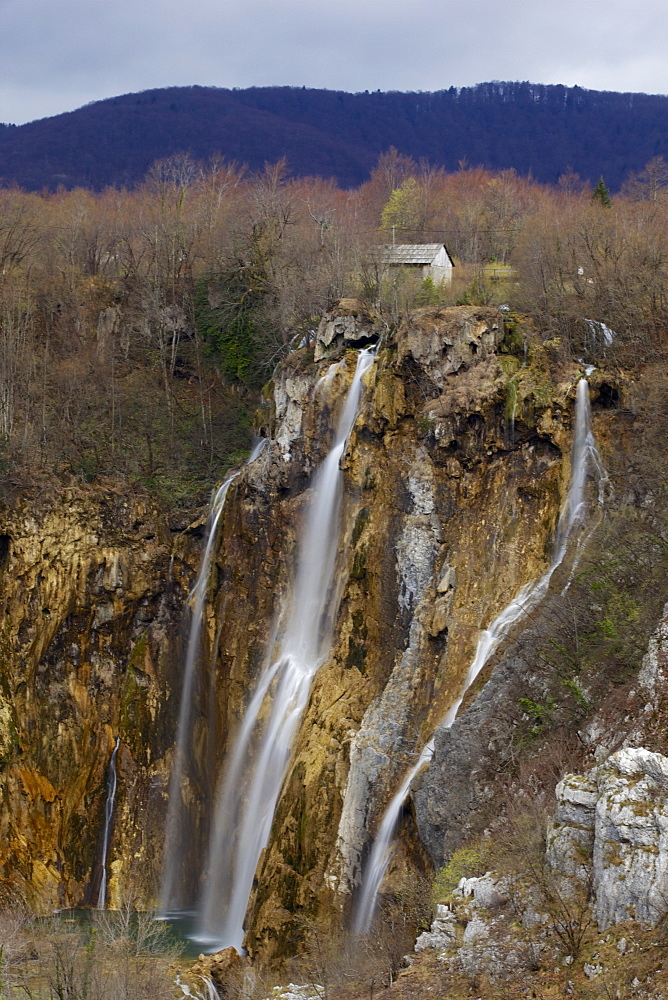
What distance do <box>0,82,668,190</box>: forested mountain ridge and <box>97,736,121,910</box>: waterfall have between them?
321ft

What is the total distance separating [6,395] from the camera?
121ft

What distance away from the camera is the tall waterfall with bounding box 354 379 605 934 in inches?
842

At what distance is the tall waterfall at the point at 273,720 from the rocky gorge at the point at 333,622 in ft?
1.71

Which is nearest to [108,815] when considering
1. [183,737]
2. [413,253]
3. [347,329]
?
[183,737]

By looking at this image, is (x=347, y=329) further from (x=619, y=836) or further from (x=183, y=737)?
(x=619, y=836)

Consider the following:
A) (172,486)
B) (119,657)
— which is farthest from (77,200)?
(119,657)

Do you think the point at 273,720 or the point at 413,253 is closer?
the point at 273,720

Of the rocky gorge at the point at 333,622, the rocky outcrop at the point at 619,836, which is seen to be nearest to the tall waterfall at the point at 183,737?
the rocky gorge at the point at 333,622

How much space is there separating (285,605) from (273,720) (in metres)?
3.72

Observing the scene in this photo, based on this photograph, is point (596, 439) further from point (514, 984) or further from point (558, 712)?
point (514, 984)

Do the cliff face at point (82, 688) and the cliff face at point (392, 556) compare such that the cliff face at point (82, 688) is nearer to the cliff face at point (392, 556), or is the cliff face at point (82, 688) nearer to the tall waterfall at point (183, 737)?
the tall waterfall at point (183, 737)

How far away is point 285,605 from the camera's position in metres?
30.0

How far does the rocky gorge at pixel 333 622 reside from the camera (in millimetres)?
22875

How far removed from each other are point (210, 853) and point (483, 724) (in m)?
13.3
